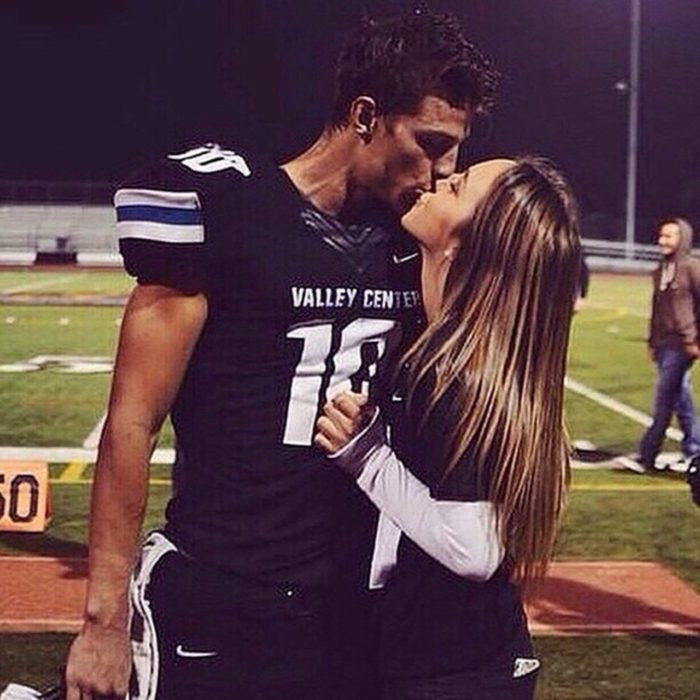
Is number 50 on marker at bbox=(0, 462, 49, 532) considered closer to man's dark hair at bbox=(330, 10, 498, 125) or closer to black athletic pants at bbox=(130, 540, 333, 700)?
black athletic pants at bbox=(130, 540, 333, 700)

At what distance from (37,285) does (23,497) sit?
23.9 meters

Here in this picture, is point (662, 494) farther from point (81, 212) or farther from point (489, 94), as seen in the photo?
point (81, 212)

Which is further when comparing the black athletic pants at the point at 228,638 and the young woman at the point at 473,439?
the black athletic pants at the point at 228,638

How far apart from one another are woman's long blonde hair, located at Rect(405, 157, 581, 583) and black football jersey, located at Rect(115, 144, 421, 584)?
205mm

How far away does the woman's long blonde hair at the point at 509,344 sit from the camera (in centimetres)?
239

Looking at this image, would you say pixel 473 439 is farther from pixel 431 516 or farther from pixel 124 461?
pixel 124 461

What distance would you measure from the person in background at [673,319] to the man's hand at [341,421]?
8432mm

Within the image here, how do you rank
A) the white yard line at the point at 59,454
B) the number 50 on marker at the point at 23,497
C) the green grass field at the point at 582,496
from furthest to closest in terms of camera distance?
the white yard line at the point at 59,454 → the number 50 on marker at the point at 23,497 → the green grass field at the point at 582,496

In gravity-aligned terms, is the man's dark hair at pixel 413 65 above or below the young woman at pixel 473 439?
above

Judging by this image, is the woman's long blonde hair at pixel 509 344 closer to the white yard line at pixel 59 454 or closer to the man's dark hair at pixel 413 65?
the man's dark hair at pixel 413 65

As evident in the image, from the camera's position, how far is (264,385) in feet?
8.44

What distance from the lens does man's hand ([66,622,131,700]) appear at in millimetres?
2484

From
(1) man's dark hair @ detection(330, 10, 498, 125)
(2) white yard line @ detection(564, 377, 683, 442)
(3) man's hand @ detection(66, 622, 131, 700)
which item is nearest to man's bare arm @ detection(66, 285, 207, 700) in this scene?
(3) man's hand @ detection(66, 622, 131, 700)

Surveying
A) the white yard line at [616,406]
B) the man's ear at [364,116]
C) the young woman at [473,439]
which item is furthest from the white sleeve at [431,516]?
the white yard line at [616,406]
